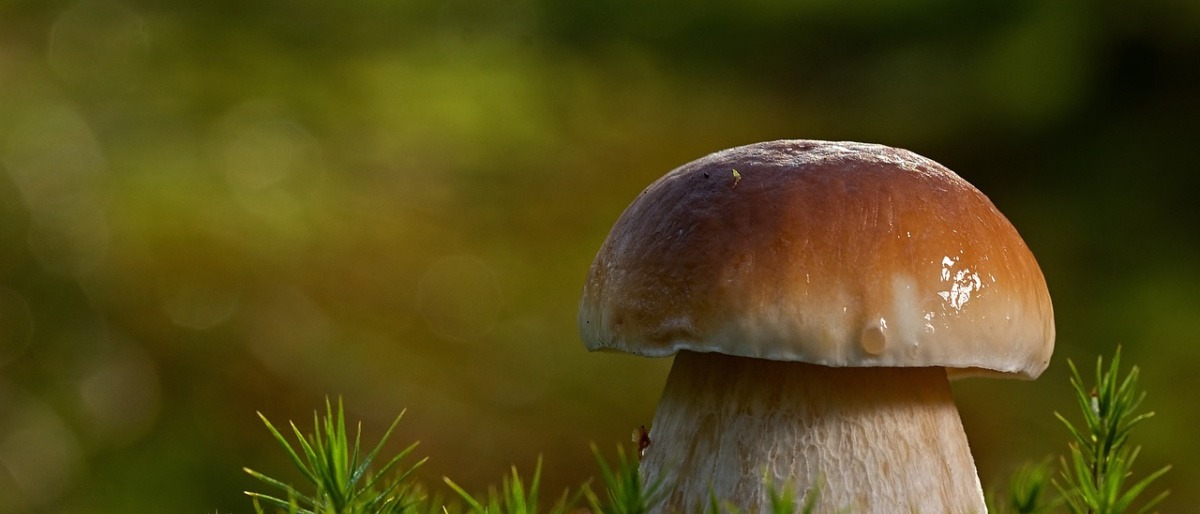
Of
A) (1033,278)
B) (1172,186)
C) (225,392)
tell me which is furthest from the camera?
(1172,186)

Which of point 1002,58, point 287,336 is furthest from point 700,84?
point 287,336

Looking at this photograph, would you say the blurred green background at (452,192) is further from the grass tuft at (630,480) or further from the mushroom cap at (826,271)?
the mushroom cap at (826,271)

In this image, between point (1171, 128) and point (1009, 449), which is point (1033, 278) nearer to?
point (1009, 449)

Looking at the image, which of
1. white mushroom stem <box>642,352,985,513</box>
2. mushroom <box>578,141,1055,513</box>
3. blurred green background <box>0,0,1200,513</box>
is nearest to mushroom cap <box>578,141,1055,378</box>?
mushroom <box>578,141,1055,513</box>

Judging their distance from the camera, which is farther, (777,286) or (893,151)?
(893,151)

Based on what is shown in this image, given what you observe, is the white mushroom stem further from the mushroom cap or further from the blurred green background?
the blurred green background

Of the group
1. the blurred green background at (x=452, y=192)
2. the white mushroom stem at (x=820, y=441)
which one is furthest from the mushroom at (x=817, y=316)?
the blurred green background at (x=452, y=192)
